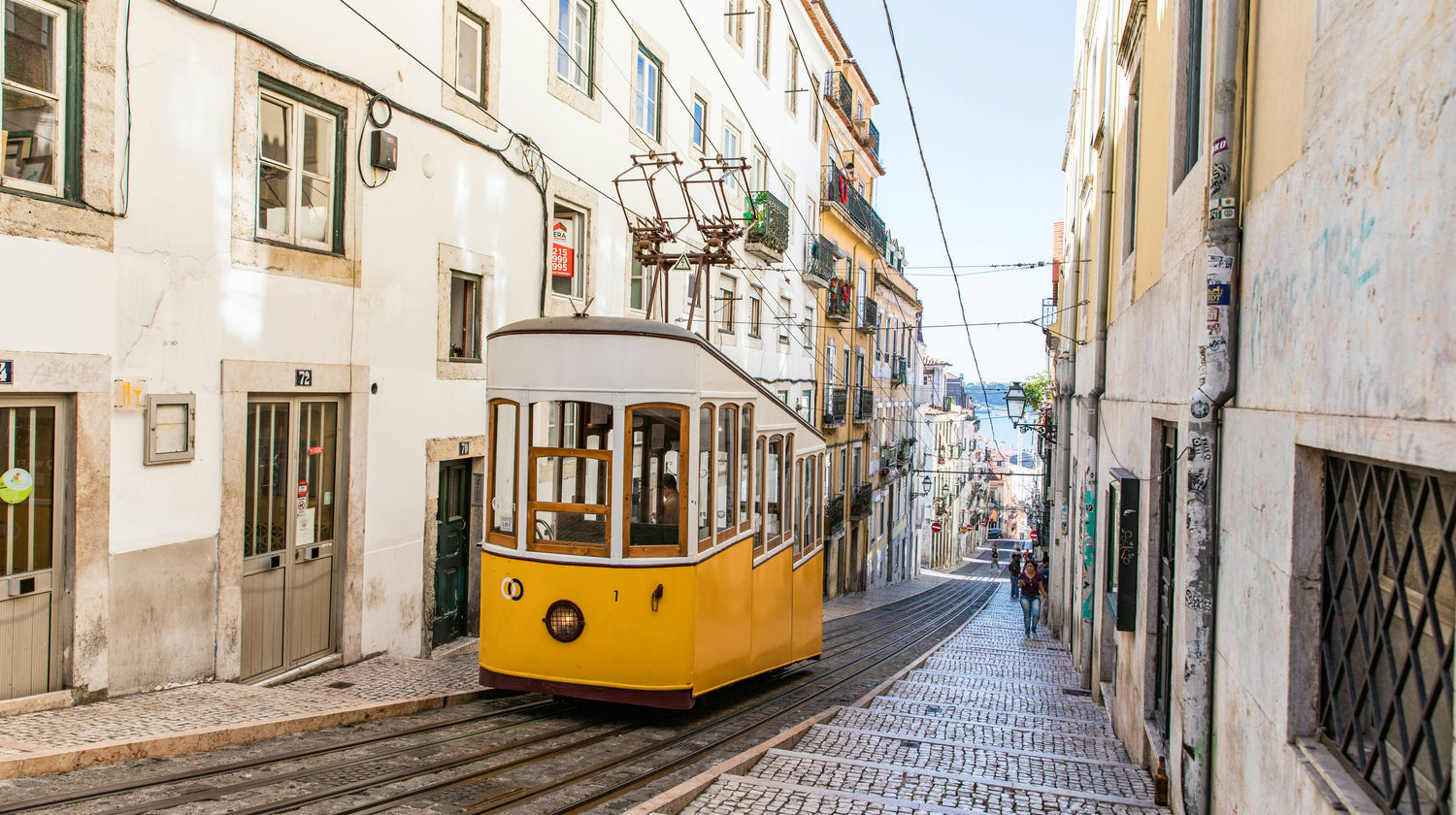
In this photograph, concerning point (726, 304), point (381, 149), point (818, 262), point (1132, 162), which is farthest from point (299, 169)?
point (818, 262)

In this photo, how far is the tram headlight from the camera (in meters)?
6.72

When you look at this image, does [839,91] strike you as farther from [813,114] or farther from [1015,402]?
[1015,402]

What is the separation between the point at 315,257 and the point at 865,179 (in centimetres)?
2819

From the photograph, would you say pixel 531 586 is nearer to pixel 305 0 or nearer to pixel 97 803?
pixel 97 803

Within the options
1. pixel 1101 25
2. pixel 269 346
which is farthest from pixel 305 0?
pixel 1101 25

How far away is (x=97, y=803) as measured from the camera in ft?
14.5

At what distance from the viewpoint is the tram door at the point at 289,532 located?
24.5 ft

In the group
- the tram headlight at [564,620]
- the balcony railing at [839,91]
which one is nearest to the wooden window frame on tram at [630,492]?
the tram headlight at [564,620]

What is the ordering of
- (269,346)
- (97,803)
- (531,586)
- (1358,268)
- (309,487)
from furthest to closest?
1. (309,487)
2. (269,346)
3. (531,586)
4. (97,803)
5. (1358,268)

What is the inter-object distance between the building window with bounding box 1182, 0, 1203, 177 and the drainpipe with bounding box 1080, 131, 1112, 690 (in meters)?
4.81

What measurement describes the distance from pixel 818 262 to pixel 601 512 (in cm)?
1979

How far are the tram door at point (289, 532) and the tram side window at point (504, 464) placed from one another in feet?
6.85

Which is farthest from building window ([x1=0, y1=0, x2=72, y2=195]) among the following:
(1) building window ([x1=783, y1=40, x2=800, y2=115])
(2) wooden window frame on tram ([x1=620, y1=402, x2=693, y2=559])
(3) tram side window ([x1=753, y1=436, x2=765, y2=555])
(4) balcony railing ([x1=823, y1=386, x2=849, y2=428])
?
(4) balcony railing ([x1=823, y1=386, x2=849, y2=428])

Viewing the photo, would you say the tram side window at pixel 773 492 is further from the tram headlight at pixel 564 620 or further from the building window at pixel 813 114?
the building window at pixel 813 114
